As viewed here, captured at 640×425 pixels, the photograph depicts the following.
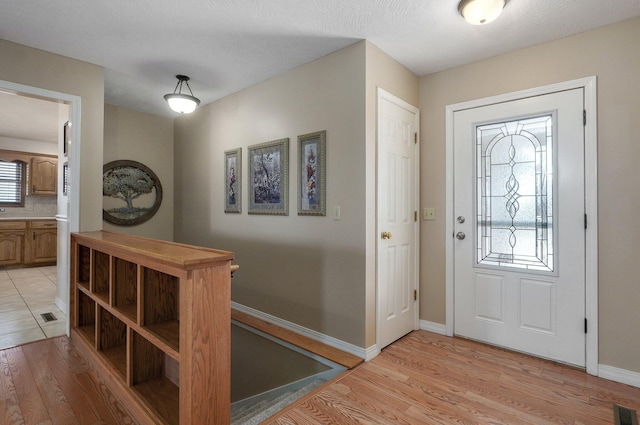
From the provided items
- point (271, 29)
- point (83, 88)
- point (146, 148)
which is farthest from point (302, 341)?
point (146, 148)

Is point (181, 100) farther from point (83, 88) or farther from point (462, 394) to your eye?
point (462, 394)

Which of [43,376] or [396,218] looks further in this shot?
[396,218]

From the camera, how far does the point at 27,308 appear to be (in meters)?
3.64

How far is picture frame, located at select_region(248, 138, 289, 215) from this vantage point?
3.15 m

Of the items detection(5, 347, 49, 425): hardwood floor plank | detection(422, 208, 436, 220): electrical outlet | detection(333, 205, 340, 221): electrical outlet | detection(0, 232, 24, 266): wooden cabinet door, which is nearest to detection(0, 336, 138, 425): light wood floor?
detection(5, 347, 49, 425): hardwood floor plank

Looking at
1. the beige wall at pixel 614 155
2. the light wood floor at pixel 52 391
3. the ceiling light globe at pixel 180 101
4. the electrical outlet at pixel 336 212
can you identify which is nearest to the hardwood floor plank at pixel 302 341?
the electrical outlet at pixel 336 212

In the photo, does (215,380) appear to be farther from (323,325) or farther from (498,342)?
(498,342)

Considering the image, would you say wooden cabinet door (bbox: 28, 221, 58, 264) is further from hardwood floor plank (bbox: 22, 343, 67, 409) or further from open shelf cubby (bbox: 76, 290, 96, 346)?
open shelf cubby (bbox: 76, 290, 96, 346)

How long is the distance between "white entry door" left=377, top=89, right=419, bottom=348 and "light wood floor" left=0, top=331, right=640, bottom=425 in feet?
1.29

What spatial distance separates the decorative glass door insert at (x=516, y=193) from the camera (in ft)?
8.23

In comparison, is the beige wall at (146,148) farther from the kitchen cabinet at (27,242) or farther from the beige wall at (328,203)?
the kitchen cabinet at (27,242)

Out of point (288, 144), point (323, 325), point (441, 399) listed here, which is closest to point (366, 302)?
point (323, 325)

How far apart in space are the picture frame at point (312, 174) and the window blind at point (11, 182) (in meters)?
6.53

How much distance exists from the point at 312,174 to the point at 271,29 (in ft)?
3.94
